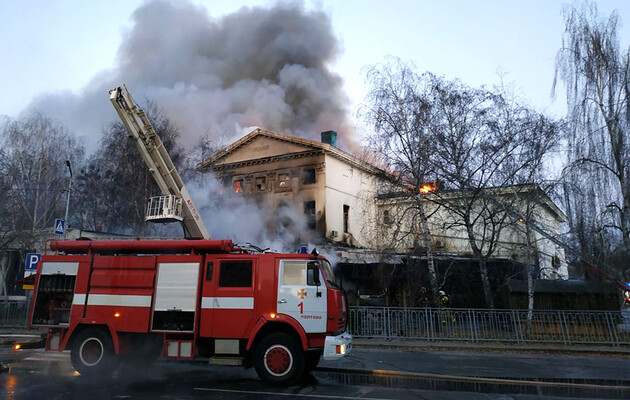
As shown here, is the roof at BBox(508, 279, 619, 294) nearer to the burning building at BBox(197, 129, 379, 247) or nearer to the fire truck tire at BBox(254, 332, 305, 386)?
the fire truck tire at BBox(254, 332, 305, 386)

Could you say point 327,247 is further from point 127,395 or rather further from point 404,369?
point 127,395

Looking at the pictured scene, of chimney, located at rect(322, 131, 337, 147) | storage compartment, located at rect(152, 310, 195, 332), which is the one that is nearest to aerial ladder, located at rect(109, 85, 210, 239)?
storage compartment, located at rect(152, 310, 195, 332)

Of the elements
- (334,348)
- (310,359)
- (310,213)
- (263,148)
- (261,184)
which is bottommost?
(310,359)

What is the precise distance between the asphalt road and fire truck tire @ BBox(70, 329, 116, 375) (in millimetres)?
308

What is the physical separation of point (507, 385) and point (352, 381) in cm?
327

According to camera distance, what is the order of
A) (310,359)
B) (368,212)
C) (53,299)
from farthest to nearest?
(368,212) → (53,299) → (310,359)

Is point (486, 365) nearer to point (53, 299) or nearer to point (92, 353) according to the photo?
point (92, 353)

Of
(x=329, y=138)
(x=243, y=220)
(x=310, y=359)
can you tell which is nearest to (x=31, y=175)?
(x=243, y=220)

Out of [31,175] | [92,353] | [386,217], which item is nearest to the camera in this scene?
[92,353]

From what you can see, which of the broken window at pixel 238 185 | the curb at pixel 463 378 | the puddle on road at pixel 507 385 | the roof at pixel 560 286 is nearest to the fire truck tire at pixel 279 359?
the puddle on road at pixel 507 385

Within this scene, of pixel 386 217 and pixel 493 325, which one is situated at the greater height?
pixel 386 217

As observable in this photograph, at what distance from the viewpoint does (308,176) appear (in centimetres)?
3634

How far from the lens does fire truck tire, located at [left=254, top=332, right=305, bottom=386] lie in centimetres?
837

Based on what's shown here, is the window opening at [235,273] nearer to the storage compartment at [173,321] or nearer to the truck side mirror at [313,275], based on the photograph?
the storage compartment at [173,321]
